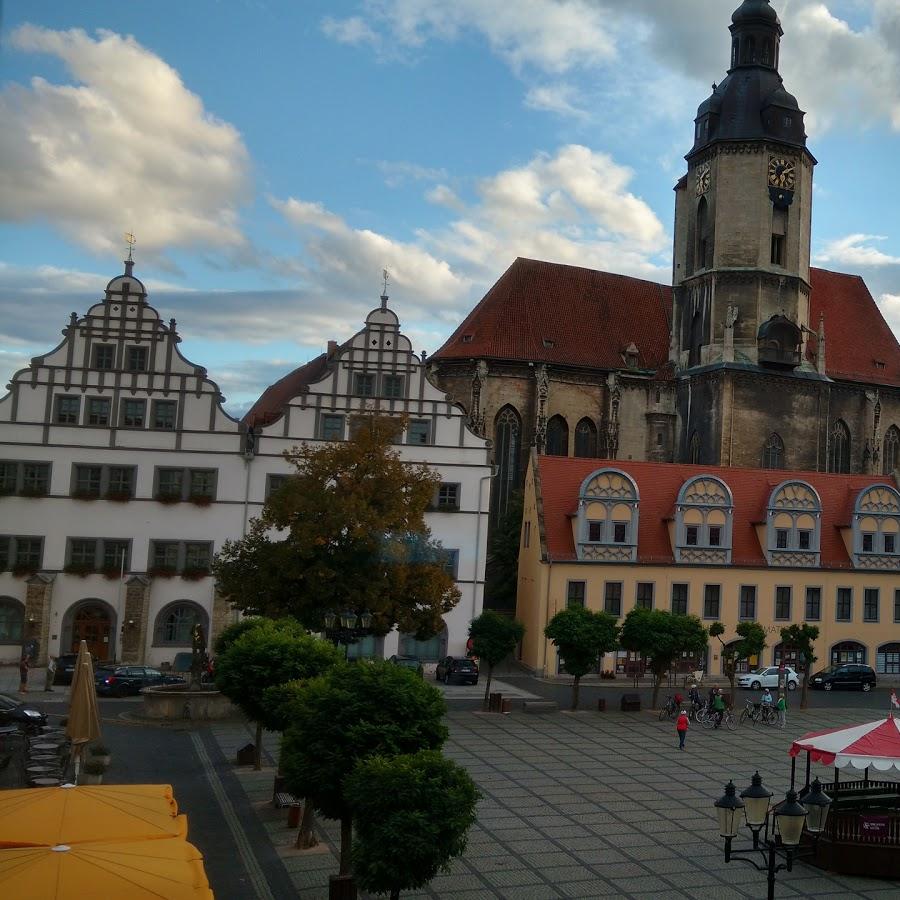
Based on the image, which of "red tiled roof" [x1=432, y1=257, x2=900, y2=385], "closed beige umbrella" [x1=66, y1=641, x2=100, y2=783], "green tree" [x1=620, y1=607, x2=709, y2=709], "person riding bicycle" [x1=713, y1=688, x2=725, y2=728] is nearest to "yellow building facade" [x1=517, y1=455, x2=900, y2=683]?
"green tree" [x1=620, y1=607, x2=709, y2=709]

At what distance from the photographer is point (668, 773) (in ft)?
85.4

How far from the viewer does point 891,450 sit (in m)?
65.6

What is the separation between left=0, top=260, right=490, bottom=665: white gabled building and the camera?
42.0 meters

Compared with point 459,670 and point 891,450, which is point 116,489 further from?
point 891,450

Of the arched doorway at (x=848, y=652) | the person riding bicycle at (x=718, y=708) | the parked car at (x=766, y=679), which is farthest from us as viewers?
the arched doorway at (x=848, y=652)

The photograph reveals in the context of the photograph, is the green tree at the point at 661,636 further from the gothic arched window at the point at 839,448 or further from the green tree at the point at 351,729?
the gothic arched window at the point at 839,448

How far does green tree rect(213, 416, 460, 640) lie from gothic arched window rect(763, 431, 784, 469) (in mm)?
31526

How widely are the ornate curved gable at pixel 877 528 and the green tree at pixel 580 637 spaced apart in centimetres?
1813

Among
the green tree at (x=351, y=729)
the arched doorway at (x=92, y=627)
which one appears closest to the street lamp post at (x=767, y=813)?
the green tree at (x=351, y=729)

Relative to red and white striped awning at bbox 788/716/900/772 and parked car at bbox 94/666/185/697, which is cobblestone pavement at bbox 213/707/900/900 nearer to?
red and white striped awning at bbox 788/716/900/772

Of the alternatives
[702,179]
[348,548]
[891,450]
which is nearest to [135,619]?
[348,548]

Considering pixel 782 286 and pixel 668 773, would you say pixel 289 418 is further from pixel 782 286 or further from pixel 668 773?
pixel 782 286

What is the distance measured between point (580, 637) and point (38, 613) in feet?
69.2

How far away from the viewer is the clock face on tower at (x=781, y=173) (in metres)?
61.5
